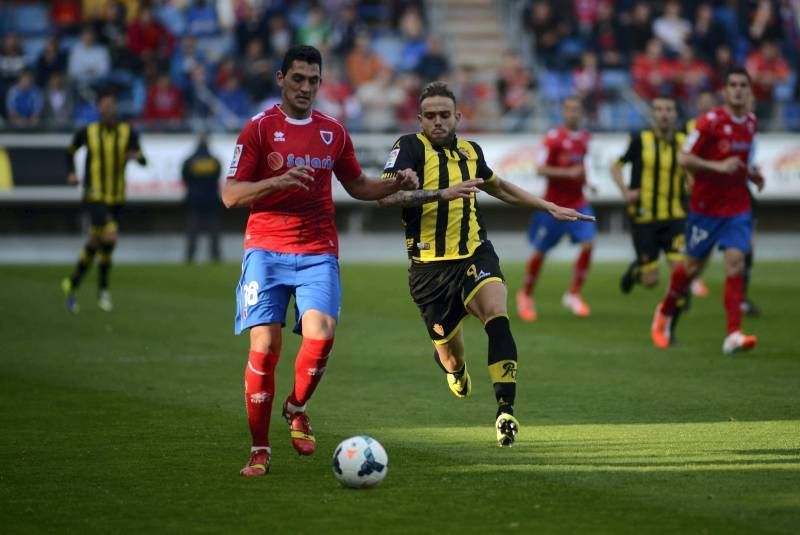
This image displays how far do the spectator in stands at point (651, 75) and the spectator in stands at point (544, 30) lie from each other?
1.89 meters

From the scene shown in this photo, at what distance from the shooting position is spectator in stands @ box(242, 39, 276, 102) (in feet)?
91.6

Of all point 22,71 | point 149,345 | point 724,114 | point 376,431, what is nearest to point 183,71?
point 22,71

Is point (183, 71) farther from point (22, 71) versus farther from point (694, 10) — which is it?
point (694, 10)

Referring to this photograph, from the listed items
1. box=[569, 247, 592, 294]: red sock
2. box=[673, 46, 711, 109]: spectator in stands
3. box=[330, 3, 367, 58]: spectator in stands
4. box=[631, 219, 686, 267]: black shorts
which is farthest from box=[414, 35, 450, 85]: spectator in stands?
box=[631, 219, 686, 267]: black shorts

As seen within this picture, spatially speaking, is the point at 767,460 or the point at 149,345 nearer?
the point at 767,460

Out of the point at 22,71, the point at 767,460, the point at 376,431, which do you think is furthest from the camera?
the point at 22,71

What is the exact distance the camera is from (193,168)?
25328 mm

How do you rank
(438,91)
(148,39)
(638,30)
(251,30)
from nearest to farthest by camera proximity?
(438,91) → (148,39) → (251,30) → (638,30)

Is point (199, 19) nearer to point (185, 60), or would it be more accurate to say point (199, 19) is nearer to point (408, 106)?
point (185, 60)

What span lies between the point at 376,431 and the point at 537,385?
7.87 ft

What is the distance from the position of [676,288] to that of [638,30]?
1778cm

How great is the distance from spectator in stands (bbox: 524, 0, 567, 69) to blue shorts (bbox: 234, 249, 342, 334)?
22.9m

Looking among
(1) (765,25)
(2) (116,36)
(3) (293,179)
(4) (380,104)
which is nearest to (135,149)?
(3) (293,179)

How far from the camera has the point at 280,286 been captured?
25.2ft
